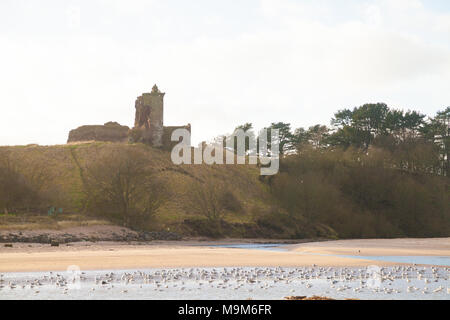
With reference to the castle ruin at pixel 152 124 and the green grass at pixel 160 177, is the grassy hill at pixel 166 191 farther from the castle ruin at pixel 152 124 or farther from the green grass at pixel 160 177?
the castle ruin at pixel 152 124

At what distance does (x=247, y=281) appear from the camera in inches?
832

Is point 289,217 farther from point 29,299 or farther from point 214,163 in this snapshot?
point 29,299

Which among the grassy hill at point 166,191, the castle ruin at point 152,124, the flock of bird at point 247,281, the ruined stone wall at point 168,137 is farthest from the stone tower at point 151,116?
the flock of bird at point 247,281

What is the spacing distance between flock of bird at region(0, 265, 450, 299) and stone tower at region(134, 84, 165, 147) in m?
69.7

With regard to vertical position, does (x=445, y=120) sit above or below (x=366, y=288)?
above

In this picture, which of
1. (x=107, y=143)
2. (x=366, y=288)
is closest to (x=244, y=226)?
(x=107, y=143)

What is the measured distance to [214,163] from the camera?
96688mm

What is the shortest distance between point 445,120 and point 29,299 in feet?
348

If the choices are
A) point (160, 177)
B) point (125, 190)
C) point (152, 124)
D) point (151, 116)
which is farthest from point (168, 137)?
point (125, 190)

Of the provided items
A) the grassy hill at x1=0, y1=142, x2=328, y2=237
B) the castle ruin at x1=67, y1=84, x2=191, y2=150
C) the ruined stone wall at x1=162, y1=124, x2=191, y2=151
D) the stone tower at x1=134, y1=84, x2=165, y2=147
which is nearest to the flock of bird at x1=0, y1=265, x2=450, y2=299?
the grassy hill at x1=0, y1=142, x2=328, y2=237

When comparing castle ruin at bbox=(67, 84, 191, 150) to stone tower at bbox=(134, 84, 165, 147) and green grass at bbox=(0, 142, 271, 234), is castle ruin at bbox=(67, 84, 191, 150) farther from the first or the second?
green grass at bbox=(0, 142, 271, 234)

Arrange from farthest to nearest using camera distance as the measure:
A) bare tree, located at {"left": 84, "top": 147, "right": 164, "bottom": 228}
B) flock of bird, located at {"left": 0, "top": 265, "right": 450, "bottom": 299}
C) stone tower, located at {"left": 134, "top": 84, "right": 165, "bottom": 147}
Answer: stone tower, located at {"left": 134, "top": 84, "right": 165, "bottom": 147} → bare tree, located at {"left": 84, "top": 147, "right": 164, "bottom": 228} → flock of bird, located at {"left": 0, "top": 265, "right": 450, "bottom": 299}

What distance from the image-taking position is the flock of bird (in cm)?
1855
